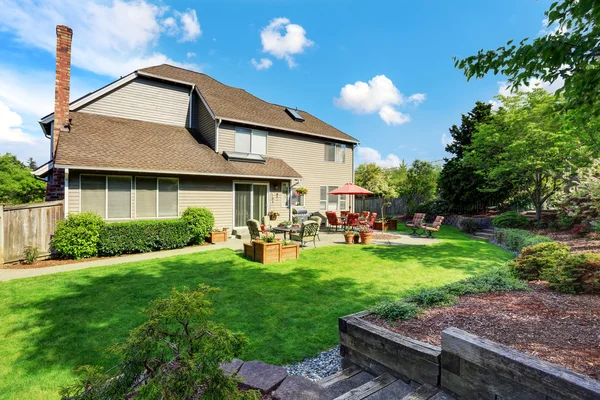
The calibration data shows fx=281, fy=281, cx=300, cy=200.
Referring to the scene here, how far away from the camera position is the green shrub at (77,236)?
8893mm

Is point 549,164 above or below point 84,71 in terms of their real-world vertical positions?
below

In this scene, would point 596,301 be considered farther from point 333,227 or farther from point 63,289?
point 333,227

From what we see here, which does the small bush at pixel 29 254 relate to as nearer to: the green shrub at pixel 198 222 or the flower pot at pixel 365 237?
the green shrub at pixel 198 222

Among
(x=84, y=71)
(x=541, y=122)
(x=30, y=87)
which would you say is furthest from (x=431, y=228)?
(x=30, y=87)

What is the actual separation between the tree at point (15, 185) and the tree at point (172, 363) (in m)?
44.6

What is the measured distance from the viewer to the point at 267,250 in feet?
27.7

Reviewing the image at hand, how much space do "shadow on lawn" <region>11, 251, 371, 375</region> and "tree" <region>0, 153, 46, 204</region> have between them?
39002mm

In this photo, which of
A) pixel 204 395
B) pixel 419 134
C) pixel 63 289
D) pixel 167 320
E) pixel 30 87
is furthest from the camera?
pixel 419 134

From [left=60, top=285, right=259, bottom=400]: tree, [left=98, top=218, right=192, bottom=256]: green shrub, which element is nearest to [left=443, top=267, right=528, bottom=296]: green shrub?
[left=60, top=285, right=259, bottom=400]: tree

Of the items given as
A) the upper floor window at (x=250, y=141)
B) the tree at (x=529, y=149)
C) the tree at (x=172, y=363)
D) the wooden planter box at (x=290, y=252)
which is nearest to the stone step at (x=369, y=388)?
the tree at (x=172, y=363)

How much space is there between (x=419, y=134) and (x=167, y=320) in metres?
22.3

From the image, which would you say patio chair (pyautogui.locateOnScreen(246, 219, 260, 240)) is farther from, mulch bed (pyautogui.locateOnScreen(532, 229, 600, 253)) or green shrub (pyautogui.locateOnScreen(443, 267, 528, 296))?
mulch bed (pyautogui.locateOnScreen(532, 229, 600, 253))

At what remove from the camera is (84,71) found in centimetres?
1227

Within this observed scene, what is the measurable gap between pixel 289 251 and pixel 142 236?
5.43 m
